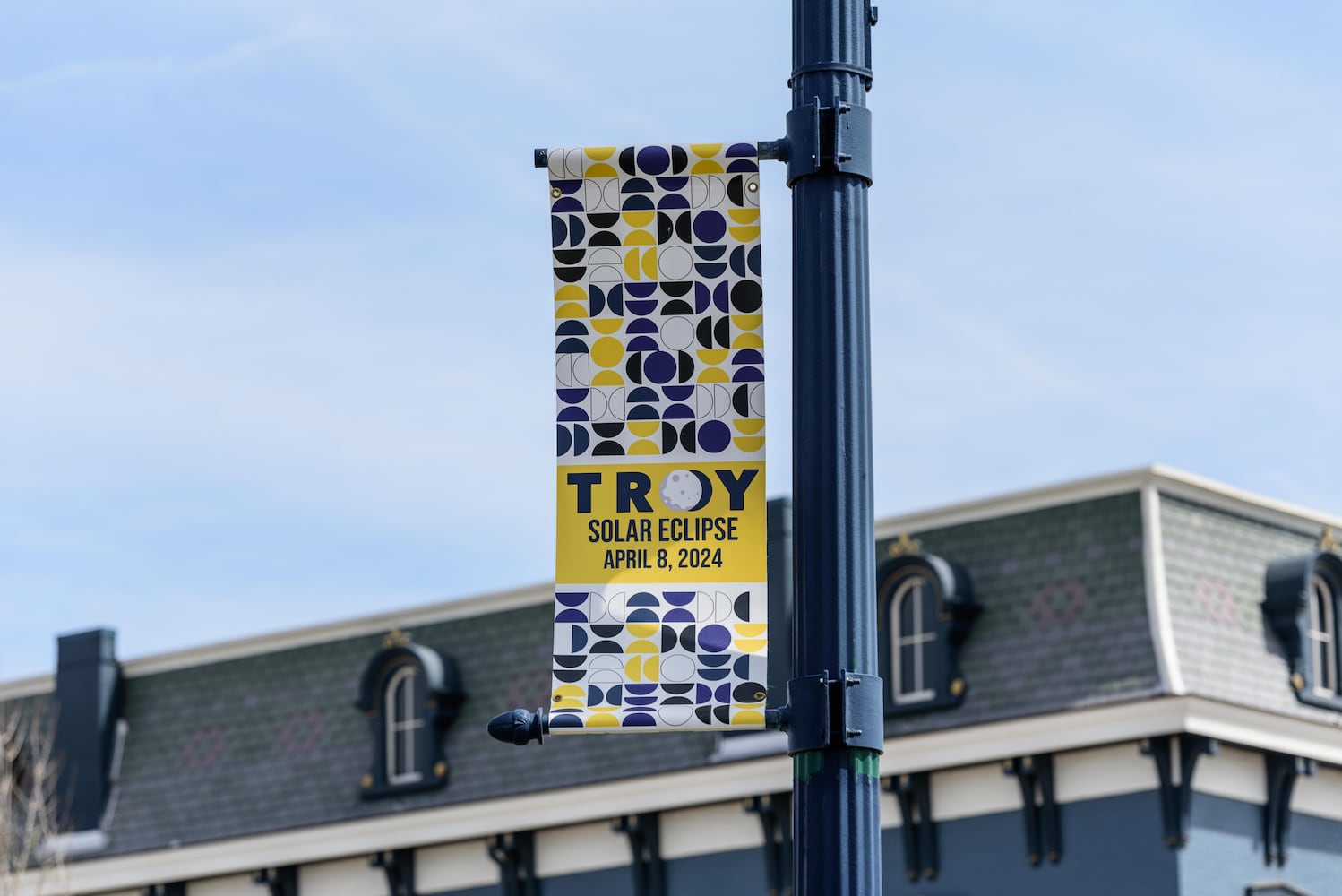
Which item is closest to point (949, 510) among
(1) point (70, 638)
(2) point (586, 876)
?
(2) point (586, 876)

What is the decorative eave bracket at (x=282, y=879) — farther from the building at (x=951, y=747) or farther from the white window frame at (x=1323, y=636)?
the white window frame at (x=1323, y=636)

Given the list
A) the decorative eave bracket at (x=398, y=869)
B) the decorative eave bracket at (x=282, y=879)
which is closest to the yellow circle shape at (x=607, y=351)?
the decorative eave bracket at (x=398, y=869)

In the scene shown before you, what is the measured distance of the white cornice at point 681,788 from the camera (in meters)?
23.0

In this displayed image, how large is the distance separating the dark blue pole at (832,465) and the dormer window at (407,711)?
815 inches

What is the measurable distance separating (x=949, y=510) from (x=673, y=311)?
17277 mm

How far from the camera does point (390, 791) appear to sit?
2830cm

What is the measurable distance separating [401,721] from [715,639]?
841 inches

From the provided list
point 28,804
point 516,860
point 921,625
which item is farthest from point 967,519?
point 28,804

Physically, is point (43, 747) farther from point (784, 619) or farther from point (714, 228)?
point (714, 228)

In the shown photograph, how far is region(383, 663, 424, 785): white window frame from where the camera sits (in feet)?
93.4

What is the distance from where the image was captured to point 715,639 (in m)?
7.74

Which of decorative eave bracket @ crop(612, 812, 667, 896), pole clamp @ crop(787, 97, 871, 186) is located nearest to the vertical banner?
pole clamp @ crop(787, 97, 871, 186)

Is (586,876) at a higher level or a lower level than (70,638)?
lower

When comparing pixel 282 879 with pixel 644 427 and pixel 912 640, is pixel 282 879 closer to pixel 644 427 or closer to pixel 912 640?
pixel 912 640
